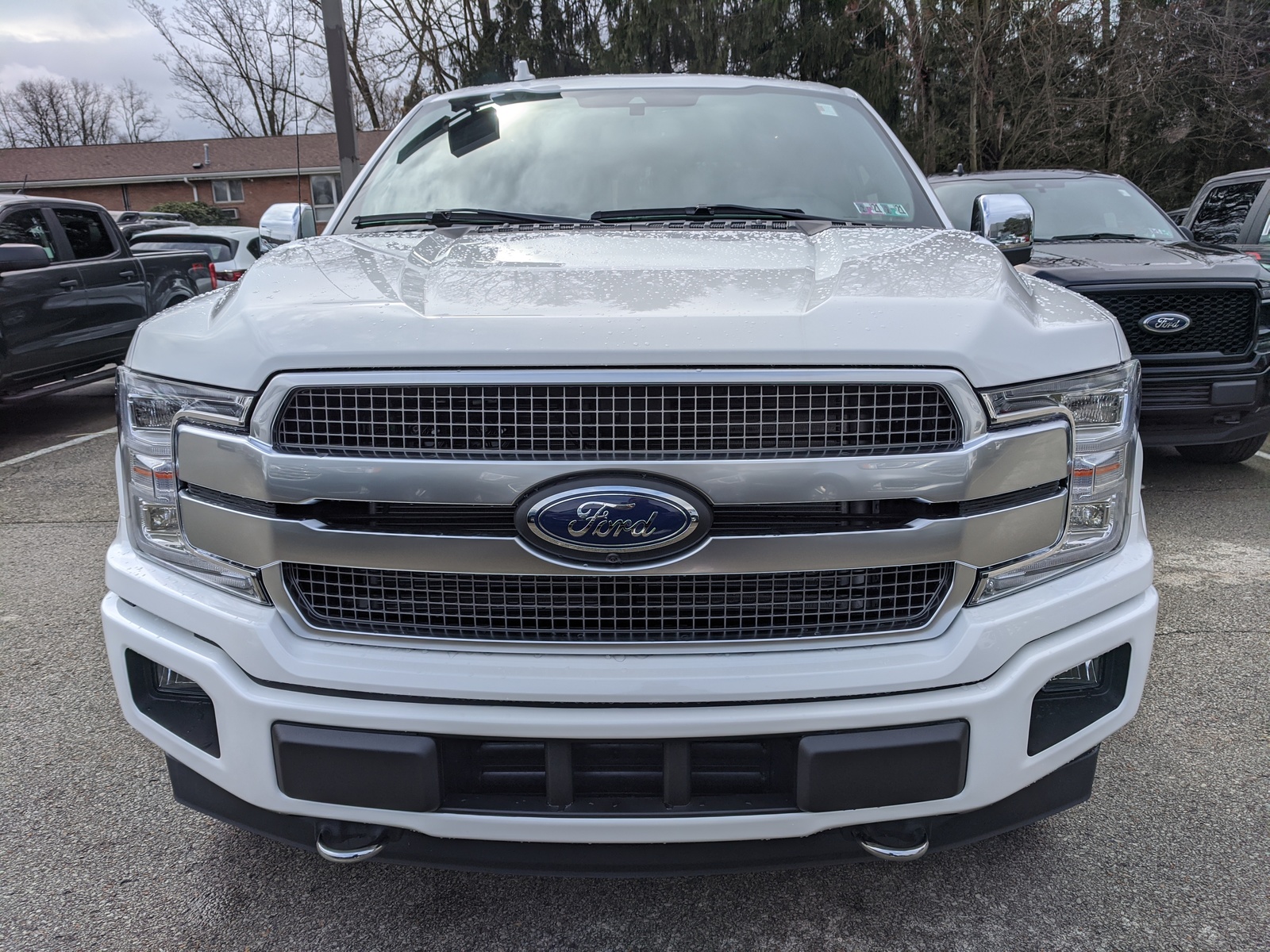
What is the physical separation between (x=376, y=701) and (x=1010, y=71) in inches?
805

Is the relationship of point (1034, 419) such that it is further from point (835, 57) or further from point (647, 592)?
point (835, 57)

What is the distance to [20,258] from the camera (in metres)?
6.67

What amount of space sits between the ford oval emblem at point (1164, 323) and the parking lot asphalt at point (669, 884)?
9.09 ft

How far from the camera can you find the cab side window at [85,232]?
8.19m

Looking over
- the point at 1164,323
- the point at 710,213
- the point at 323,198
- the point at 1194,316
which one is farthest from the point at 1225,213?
the point at 323,198

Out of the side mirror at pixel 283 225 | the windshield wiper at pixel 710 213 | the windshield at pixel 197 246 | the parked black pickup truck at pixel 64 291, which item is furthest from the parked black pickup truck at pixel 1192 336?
the windshield at pixel 197 246

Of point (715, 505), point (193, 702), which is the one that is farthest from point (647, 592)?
point (193, 702)

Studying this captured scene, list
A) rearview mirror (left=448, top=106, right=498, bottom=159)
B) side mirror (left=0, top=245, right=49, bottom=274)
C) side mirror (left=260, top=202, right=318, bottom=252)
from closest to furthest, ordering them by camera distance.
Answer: rearview mirror (left=448, top=106, right=498, bottom=159)
side mirror (left=260, top=202, right=318, bottom=252)
side mirror (left=0, top=245, right=49, bottom=274)

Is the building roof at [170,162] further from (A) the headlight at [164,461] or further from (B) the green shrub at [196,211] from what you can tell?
(A) the headlight at [164,461]

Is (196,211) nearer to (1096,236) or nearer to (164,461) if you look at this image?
(1096,236)

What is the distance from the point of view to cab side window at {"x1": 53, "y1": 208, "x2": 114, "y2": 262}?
8188 mm

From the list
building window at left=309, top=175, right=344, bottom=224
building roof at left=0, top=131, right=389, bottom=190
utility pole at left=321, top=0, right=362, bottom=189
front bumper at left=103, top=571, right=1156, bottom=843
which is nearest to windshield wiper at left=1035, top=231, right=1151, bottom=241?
building window at left=309, top=175, right=344, bottom=224

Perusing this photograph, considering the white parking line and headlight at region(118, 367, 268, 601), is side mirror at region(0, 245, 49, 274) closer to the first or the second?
the white parking line

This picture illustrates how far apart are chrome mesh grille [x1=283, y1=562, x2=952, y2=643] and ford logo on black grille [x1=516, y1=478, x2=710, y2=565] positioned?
0.10 m
